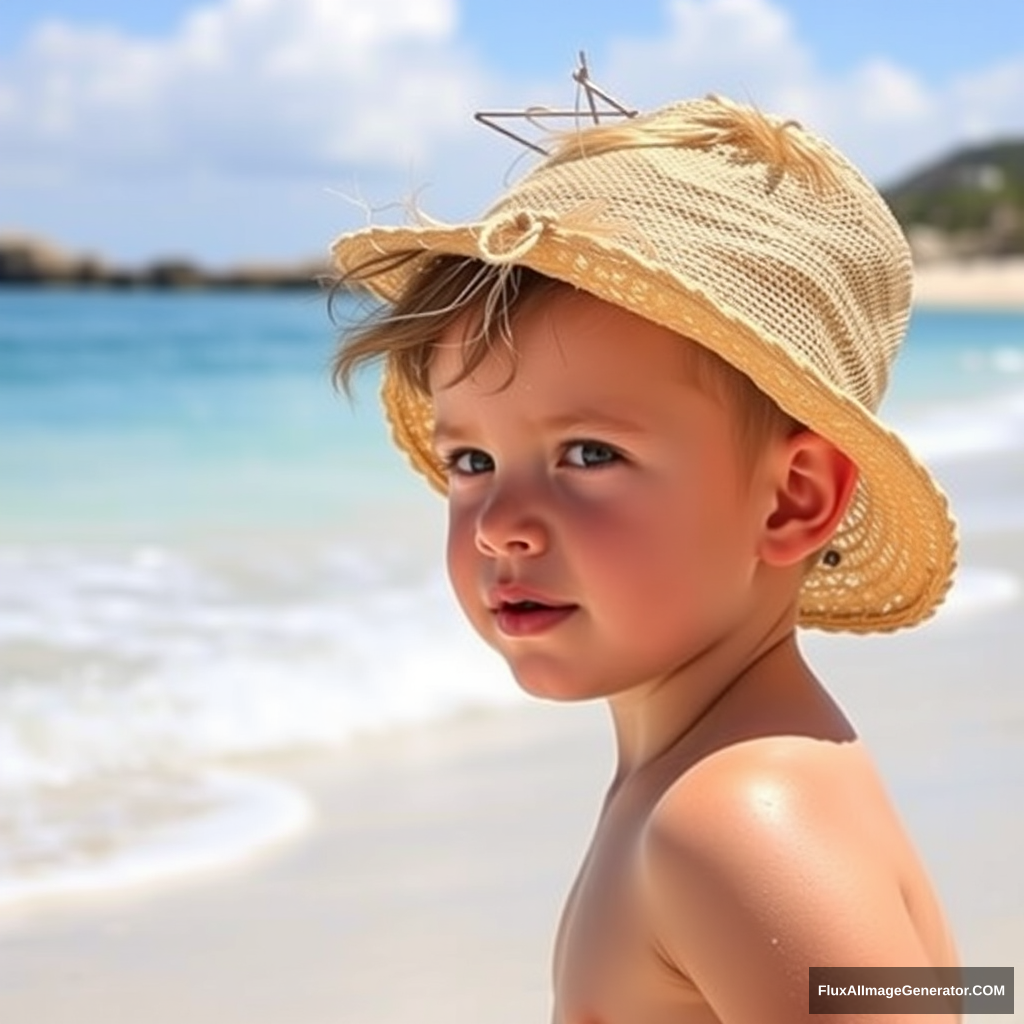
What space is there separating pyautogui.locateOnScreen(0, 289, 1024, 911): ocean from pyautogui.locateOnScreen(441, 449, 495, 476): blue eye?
307 millimetres

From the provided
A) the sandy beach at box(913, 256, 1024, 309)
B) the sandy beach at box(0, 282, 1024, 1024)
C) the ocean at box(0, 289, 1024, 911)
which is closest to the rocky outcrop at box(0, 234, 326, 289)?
the sandy beach at box(913, 256, 1024, 309)

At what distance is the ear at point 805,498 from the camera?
Answer: 1882mm

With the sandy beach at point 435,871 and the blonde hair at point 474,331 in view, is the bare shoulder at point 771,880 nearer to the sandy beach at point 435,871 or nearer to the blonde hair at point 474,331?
the blonde hair at point 474,331

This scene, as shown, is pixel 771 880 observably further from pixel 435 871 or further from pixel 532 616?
pixel 435 871

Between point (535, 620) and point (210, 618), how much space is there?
454 cm

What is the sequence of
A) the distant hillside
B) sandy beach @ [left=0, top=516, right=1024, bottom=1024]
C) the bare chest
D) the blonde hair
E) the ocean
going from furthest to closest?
the distant hillside < the ocean < sandy beach @ [left=0, top=516, right=1024, bottom=1024] < the blonde hair < the bare chest

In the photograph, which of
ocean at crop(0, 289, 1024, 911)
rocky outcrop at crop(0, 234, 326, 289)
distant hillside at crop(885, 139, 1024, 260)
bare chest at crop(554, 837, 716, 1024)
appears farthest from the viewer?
distant hillside at crop(885, 139, 1024, 260)

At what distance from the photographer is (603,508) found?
1.80m

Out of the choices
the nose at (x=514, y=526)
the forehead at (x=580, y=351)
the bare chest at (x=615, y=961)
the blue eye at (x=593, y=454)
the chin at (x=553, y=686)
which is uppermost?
the forehead at (x=580, y=351)

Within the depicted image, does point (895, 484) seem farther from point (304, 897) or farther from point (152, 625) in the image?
point (152, 625)

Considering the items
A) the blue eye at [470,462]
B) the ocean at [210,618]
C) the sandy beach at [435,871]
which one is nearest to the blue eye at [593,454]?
the blue eye at [470,462]

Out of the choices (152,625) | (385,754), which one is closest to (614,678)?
(385,754)

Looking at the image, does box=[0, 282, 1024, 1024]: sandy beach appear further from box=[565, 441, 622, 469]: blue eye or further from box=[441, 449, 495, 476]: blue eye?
box=[565, 441, 622, 469]: blue eye

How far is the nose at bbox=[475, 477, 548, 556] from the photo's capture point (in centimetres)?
180
